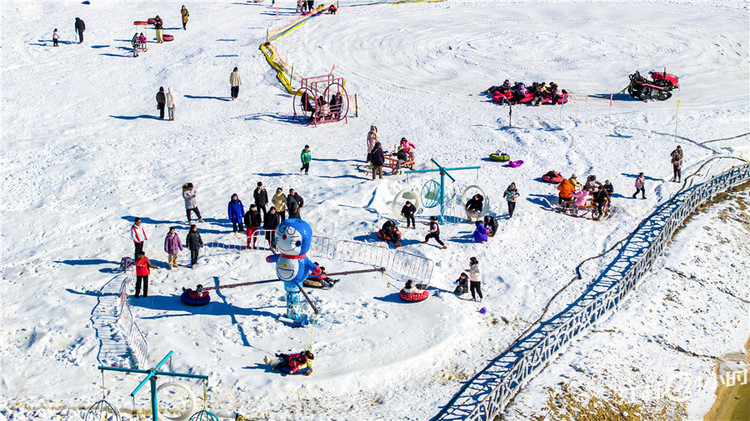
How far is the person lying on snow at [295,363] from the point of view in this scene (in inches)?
626

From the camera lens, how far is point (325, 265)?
20484 millimetres

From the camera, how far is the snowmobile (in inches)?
1362

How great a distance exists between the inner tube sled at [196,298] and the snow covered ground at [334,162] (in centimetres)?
29

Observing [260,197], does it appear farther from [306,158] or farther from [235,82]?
[235,82]

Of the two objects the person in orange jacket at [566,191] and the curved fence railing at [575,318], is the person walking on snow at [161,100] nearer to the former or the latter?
the person in orange jacket at [566,191]

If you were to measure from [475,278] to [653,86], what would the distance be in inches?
775

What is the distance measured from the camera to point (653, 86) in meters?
34.6

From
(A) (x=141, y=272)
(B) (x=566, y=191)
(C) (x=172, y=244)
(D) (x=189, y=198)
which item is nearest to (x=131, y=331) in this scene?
(A) (x=141, y=272)

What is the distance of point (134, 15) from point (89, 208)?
23.2m

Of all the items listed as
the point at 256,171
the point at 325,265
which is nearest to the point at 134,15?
the point at 256,171

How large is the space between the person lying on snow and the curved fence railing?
283cm

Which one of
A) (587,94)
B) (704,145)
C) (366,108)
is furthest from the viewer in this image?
(587,94)

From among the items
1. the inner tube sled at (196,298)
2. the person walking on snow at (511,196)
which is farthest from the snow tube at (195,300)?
the person walking on snow at (511,196)

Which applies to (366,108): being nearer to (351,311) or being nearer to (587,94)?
(587,94)
